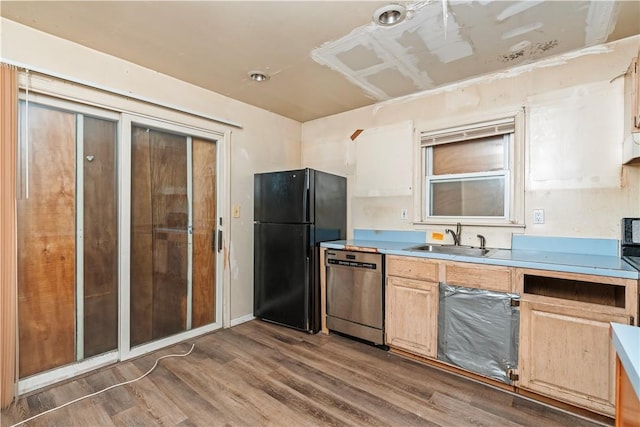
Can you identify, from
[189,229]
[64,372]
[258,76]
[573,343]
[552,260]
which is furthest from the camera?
[189,229]

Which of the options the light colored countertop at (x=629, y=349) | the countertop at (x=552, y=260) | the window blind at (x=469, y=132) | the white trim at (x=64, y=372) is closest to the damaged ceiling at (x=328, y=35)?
the window blind at (x=469, y=132)

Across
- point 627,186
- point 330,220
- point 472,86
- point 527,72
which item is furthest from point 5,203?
point 627,186

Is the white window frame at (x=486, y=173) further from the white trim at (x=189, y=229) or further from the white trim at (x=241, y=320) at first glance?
the white trim at (x=189, y=229)

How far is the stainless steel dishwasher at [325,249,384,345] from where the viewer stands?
2.66 m

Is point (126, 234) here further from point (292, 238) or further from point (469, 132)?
point (469, 132)

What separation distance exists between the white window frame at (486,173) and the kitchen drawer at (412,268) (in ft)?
2.24

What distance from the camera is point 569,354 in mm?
1827

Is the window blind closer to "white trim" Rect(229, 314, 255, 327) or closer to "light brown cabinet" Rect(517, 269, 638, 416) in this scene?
"light brown cabinet" Rect(517, 269, 638, 416)

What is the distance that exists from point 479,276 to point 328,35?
2.03 meters

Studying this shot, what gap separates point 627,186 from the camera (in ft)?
6.97

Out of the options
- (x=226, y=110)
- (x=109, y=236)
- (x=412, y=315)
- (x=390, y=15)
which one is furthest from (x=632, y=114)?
(x=109, y=236)

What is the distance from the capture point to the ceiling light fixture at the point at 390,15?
5.87 feet

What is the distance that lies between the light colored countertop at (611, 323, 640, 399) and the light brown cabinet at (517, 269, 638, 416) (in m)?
1.04

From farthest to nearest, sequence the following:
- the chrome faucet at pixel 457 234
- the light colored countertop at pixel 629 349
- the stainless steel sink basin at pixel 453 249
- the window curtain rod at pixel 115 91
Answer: the chrome faucet at pixel 457 234 → the stainless steel sink basin at pixel 453 249 → the window curtain rod at pixel 115 91 → the light colored countertop at pixel 629 349
